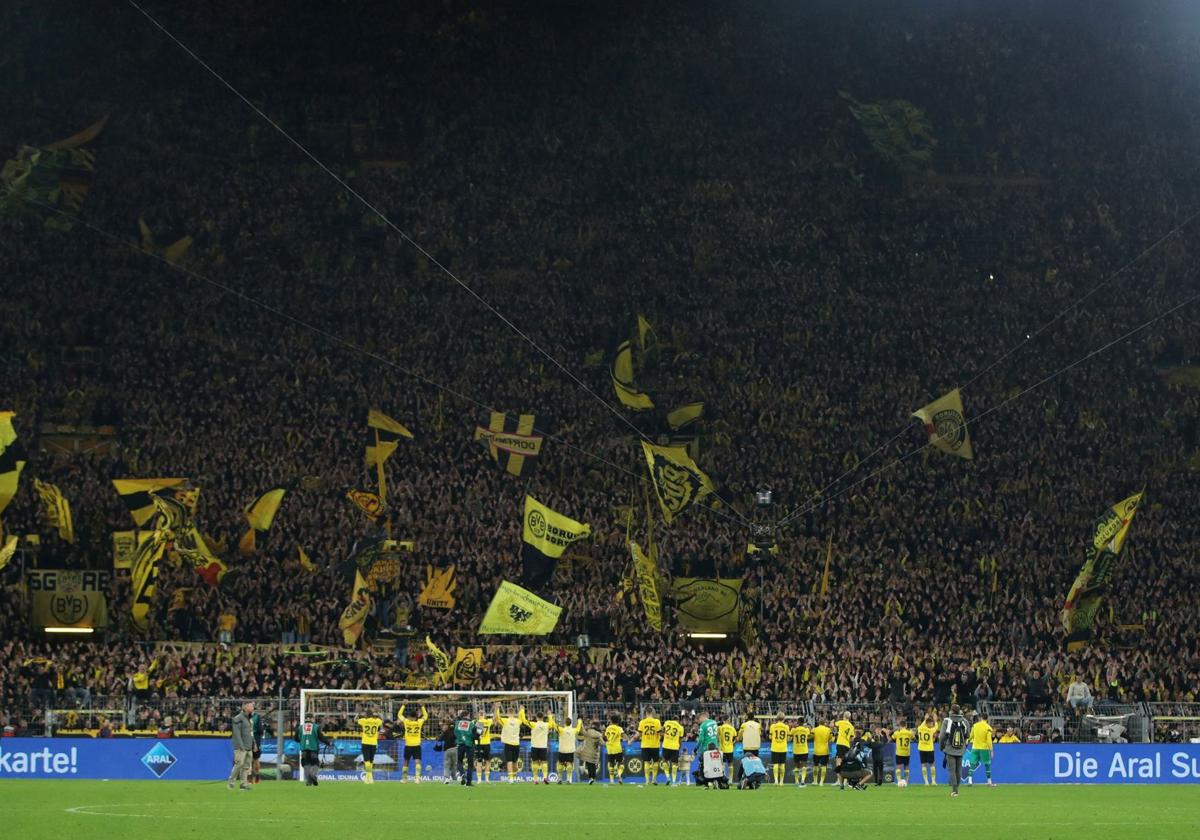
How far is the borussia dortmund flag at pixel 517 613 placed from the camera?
41062 millimetres

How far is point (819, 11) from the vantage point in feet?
228

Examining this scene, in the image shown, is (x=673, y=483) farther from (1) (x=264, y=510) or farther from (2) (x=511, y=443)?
(1) (x=264, y=510)

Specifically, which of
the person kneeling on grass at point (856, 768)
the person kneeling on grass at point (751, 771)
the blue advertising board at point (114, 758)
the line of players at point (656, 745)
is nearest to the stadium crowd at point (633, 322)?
the blue advertising board at point (114, 758)

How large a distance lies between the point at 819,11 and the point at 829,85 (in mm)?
3216

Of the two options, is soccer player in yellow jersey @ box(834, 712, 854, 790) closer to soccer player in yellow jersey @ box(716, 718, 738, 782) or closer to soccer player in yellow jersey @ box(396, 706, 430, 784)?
soccer player in yellow jersey @ box(716, 718, 738, 782)

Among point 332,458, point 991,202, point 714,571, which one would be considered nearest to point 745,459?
point 714,571

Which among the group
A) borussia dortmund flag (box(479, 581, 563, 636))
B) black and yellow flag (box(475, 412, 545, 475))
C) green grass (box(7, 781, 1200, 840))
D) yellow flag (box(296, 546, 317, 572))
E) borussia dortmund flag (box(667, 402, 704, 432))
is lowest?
green grass (box(7, 781, 1200, 840))

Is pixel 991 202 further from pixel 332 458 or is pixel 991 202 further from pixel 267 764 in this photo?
pixel 267 764

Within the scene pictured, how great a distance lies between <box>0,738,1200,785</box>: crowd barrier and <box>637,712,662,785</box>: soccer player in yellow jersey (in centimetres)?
103

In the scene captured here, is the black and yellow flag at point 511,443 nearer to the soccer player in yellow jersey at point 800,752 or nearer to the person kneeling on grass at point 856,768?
the soccer player in yellow jersey at point 800,752

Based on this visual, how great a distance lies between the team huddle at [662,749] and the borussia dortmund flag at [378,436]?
12692 mm

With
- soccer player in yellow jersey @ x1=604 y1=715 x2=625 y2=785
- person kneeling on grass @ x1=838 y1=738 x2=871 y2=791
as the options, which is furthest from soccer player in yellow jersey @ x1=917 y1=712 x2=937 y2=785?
soccer player in yellow jersey @ x1=604 y1=715 x2=625 y2=785

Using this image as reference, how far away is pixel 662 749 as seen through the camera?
38.9 m

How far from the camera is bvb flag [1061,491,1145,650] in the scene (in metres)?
40.9
